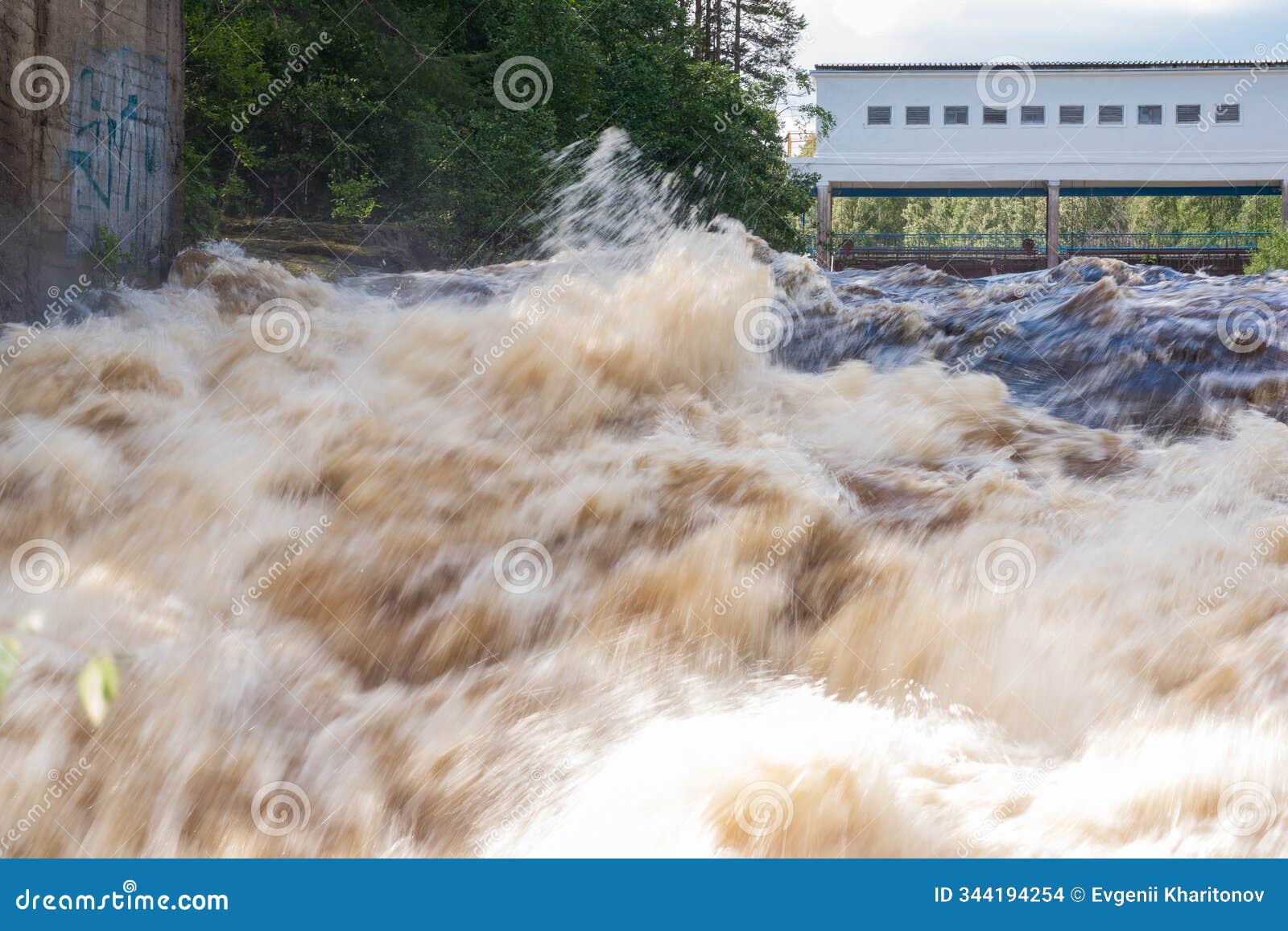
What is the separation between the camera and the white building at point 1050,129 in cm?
2719

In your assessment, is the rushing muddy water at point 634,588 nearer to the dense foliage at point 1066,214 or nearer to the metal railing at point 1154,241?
the metal railing at point 1154,241

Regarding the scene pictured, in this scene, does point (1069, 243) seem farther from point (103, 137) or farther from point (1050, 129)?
point (103, 137)

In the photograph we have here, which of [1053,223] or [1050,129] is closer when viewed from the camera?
[1053,223]

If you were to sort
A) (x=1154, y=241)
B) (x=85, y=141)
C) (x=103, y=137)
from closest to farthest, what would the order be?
(x=85, y=141), (x=103, y=137), (x=1154, y=241)

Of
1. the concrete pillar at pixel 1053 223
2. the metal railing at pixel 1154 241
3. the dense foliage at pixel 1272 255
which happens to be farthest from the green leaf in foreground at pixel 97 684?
the metal railing at pixel 1154 241

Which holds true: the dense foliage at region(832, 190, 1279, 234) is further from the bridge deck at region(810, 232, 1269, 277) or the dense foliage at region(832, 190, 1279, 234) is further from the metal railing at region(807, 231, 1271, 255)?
the bridge deck at region(810, 232, 1269, 277)

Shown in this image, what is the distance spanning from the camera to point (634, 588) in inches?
141

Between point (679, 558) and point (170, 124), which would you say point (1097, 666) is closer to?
point (679, 558)

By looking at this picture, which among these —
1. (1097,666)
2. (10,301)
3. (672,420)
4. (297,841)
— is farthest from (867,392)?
(10,301)

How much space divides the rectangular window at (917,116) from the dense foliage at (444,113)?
46.2 ft

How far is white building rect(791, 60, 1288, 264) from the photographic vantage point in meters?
27.2

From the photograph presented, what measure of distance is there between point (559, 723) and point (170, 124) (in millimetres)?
6365

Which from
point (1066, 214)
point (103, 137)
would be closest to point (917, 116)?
point (1066, 214)

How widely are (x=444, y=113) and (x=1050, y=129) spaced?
68.9 ft
